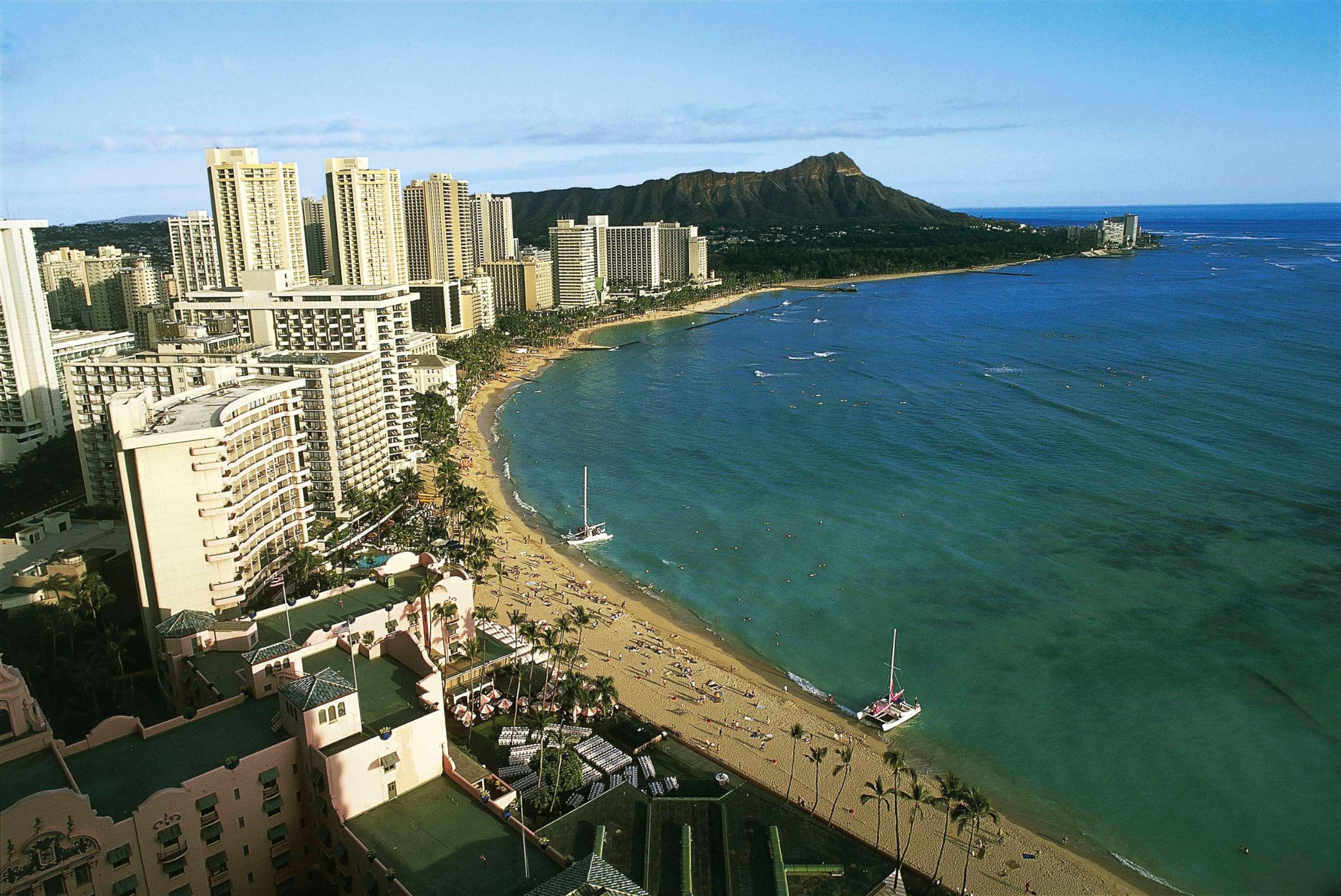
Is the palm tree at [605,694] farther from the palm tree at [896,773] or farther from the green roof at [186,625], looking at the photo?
the green roof at [186,625]

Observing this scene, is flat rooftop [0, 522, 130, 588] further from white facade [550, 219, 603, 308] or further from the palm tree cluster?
white facade [550, 219, 603, 308]

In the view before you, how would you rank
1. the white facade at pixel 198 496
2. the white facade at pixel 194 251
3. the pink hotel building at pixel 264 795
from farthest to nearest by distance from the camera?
the white facade at pixel 194 251 → the white facade at pixel 198 496 → the pink hotel building at pixel 264 795

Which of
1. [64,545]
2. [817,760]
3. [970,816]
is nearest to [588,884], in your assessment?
[817,760]

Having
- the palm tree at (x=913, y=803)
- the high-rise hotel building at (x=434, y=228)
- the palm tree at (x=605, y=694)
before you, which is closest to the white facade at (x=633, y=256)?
the high-rise hotel building at (x=434, y=228)

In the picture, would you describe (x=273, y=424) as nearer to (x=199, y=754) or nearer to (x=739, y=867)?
(x=199, y=754)

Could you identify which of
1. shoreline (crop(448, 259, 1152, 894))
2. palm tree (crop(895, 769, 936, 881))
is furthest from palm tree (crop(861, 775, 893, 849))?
palm tree (crop(895, 769, 936, 881))
